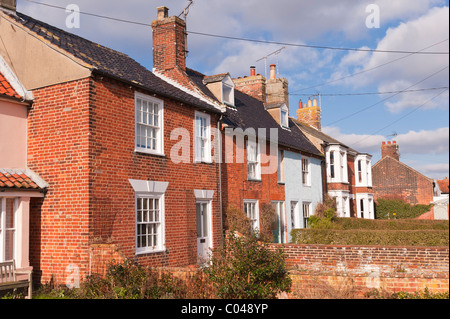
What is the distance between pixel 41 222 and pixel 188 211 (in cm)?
482

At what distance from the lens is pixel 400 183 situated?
45812 mm

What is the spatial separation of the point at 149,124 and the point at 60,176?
326 cm

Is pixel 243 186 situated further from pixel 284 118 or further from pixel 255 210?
pixel 284 118

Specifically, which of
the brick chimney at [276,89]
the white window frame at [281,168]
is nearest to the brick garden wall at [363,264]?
the white window frame at [281,168]

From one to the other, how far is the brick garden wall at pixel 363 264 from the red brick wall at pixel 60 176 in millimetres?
5757

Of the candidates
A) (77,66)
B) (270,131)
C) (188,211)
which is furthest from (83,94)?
(270,131)

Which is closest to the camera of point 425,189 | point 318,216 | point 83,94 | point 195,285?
point 195,285

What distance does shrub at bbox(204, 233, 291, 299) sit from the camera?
→ 954 centimetres

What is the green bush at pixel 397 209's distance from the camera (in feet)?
129

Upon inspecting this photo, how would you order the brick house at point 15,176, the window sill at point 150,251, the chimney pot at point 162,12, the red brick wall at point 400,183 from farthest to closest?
the red brick wall at point 400,183 < the chimney pot at point 162,12 < the window sill at point 150,251 < the brick house at point 15,176

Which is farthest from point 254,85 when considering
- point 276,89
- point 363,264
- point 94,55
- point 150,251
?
point 150,251

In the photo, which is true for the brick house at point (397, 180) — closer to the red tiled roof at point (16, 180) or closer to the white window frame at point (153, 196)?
the white window frame at point (153, 196)
